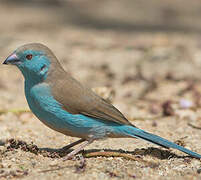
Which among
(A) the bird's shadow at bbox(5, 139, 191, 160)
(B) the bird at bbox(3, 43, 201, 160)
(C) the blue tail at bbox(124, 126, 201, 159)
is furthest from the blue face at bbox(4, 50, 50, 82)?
(C) the blue tail at bbox(124, 126, 201, 159)

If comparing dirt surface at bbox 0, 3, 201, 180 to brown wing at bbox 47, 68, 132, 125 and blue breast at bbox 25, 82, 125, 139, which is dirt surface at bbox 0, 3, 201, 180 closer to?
blue breast at bbox 25, 82, 125, 139

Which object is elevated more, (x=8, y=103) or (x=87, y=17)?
(x=87, y=17)

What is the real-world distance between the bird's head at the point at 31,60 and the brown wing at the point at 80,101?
0.39 ft

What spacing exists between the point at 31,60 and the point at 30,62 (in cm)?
2

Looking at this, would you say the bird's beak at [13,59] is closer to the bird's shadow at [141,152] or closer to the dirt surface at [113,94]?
the dirt surface at [113,94]

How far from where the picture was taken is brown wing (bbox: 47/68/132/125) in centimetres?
413

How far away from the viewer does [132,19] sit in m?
11.6

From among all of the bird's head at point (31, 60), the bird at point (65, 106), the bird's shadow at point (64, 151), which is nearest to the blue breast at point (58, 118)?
the bird at point (65, 106)

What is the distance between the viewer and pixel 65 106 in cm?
409

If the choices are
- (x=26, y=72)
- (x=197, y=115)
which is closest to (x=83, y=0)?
(x=197, y=115)

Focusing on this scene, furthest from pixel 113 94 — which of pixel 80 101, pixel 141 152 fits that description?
pixel 80 101

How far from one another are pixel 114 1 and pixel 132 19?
1911 mm

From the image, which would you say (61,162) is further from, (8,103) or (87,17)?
(87,17)

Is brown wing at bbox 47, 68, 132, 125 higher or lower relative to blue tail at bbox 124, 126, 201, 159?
higher
